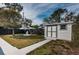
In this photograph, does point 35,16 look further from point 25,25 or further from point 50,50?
point 50,50

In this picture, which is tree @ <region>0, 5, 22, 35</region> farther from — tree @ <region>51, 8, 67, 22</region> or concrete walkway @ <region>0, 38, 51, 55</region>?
tree @ <region>51, 8, 67, 22</region>

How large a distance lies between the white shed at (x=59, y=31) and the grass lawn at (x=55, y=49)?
0.19ft

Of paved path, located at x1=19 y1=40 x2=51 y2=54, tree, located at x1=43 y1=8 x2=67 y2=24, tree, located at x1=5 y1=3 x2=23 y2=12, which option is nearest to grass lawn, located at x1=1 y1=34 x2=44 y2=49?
paved path, located at x1=19 y1=40 x2=51 y2=54

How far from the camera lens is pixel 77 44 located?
1738 millimetres

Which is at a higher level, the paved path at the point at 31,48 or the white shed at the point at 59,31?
the white shed at the point at 59,31

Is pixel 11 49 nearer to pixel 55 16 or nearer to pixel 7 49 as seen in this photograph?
pixel 7 49

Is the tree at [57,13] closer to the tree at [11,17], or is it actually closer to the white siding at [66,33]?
the white siding at [66,33]

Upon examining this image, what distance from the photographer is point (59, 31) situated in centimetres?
177

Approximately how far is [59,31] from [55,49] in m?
0.21

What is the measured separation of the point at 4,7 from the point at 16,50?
0.50 meters

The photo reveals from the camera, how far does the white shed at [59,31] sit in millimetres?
1750

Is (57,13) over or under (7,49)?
over

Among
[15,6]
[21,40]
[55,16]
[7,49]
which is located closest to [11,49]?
[7,49]

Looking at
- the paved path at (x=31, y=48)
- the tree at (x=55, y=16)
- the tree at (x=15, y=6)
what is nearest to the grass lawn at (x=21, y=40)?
the paved path at (x=31, y=48)
